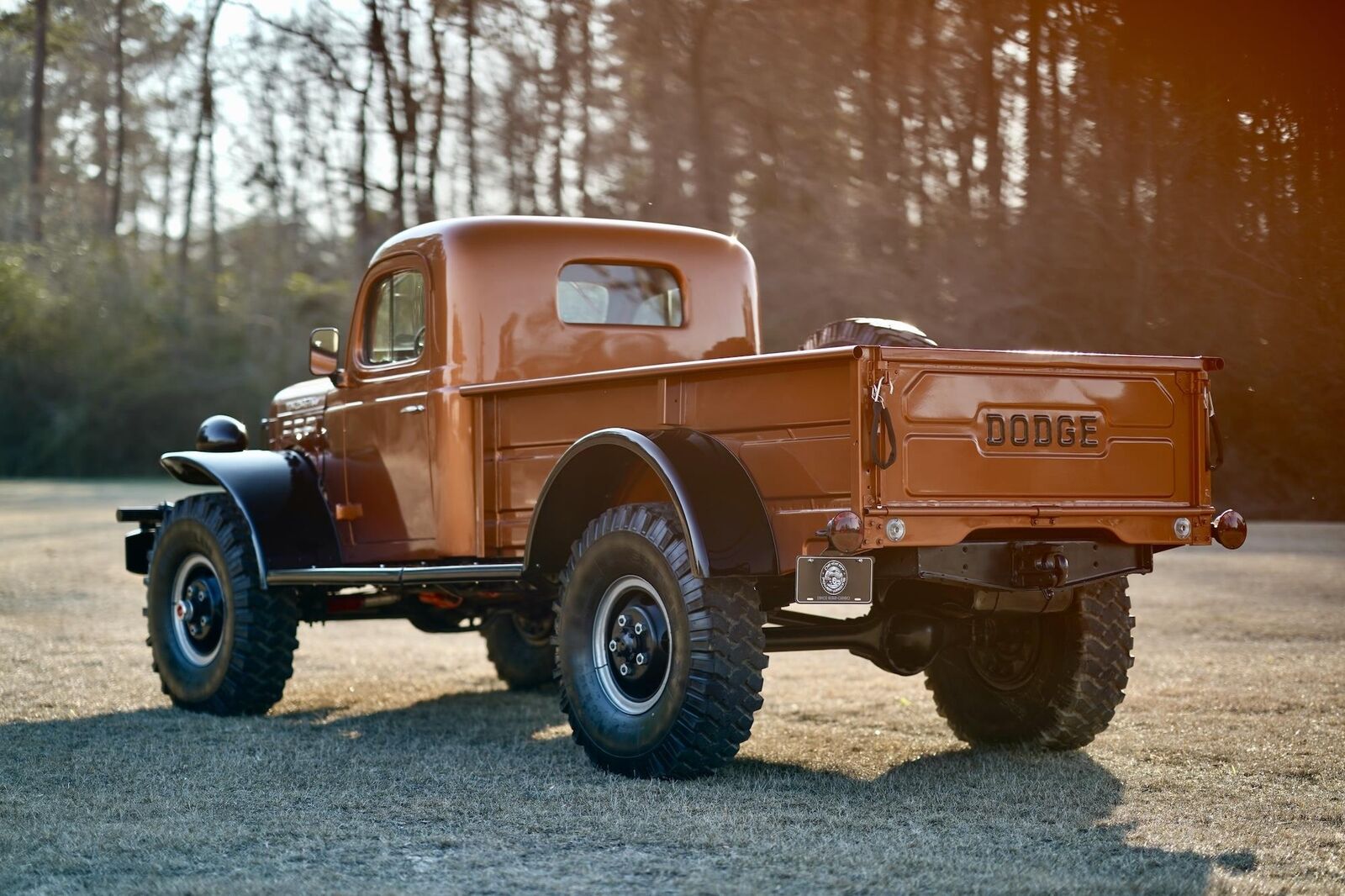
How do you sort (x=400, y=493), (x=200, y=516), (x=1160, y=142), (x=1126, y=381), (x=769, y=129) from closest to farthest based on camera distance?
1. (x=1126, y=381)
2. (x=400, y=493)
3. (x=200, y=516)
4. (x=1160, y=142)
5. (x=769, y=129)

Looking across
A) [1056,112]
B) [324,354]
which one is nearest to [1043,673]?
[324,354]

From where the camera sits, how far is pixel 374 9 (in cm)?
2245

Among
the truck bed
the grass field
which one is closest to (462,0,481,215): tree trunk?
the grass field

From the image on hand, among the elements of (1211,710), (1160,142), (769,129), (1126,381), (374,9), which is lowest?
(1211,710)

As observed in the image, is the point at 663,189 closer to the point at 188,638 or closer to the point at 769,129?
the point at 769,129

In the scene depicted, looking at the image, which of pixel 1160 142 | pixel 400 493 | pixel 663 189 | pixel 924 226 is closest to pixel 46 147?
pixel 663 189

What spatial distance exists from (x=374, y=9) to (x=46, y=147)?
25303mm

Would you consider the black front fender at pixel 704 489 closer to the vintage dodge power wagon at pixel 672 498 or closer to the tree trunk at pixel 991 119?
the vintage dodge power wagon at pixel 672 498

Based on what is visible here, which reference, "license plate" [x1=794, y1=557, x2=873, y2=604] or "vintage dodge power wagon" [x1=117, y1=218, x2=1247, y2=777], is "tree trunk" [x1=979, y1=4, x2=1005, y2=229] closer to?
"vintage dodge power wagon" [x1=117, y1=218, x2=1247, y2=777]

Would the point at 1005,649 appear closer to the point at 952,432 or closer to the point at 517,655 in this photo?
the point at 952,432

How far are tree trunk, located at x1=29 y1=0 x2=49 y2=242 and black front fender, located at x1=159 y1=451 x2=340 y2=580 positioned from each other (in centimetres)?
3544

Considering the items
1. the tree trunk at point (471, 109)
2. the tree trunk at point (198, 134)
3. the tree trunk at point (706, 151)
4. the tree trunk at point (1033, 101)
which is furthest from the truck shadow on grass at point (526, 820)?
the tree trunk at point (198, 134)

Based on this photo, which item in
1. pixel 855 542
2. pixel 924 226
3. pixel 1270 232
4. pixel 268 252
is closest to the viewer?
pixel 855 542

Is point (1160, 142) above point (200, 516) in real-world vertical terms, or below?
above
